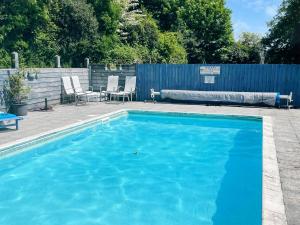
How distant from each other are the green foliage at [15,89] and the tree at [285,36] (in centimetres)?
1171

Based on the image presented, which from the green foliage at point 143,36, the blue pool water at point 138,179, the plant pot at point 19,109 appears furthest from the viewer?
the green foliage at point 143,36

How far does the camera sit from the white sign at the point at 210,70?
12836mm

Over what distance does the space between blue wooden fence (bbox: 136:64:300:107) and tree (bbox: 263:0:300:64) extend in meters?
4.01

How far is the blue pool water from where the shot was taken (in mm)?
4414

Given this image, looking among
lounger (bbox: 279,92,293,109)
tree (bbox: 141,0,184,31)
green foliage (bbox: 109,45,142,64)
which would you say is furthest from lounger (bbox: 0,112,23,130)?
tree (bbox: 141,0,184,31)

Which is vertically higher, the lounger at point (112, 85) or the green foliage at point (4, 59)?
the green foliage at point (4, 59)

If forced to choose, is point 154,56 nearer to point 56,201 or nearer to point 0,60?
point 0,60

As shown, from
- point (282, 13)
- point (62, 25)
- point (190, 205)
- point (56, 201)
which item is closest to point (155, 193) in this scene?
point (190, 205)

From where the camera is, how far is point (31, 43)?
19766mm

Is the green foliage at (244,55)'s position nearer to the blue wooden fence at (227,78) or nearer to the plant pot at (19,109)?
the blue wooden fence at (227,78)

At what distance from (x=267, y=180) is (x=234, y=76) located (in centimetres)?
874

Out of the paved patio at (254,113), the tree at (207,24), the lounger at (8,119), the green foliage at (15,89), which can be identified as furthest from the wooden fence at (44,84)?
the tree at (207,24)

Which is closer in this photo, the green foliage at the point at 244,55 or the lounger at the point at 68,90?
the lounger at the point at 68,90

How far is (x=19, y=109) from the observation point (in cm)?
967
